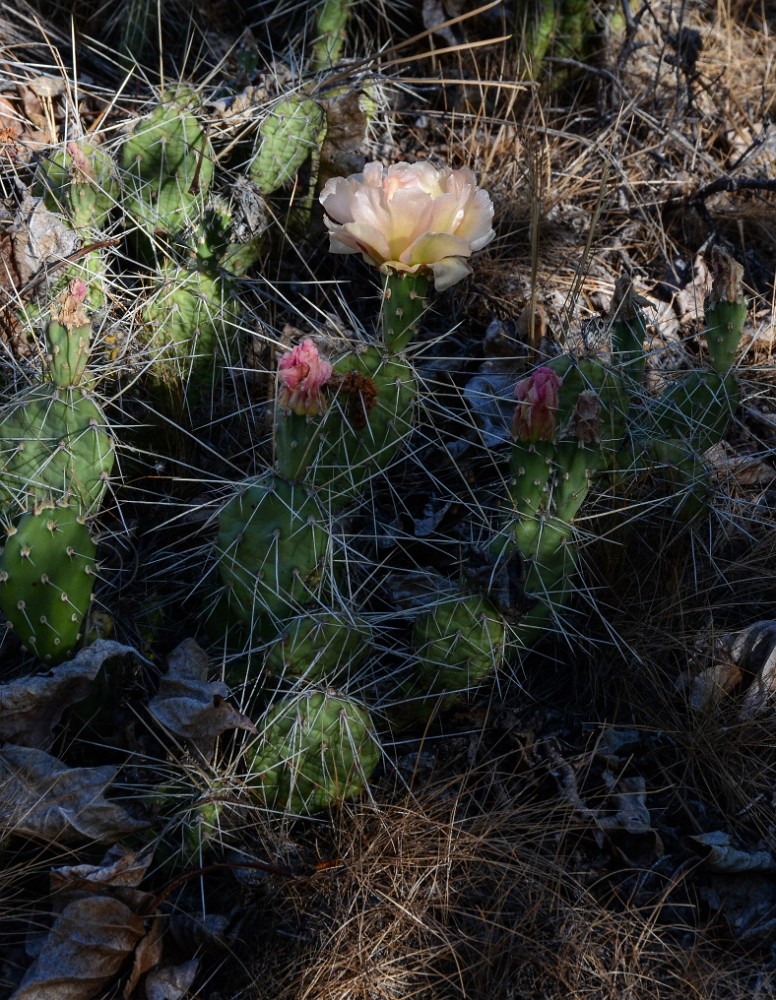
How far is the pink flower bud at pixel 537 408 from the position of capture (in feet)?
A: 4.83

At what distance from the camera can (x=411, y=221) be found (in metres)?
1.52

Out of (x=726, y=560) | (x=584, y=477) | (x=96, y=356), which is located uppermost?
(x=584, y=477)

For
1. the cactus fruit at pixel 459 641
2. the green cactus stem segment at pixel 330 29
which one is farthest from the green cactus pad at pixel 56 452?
the green cactus stem segment at pixel 330 29

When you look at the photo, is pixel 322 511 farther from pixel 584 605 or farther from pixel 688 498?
pixel 688 498

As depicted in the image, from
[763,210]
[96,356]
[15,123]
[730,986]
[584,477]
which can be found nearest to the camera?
[730,986]

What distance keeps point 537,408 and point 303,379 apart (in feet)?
1.14

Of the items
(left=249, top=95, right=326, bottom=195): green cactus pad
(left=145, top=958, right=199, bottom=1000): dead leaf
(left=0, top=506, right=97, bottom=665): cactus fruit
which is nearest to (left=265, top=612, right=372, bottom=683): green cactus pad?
(left=0, top=506, right=97, bottom=665): cactus fruit

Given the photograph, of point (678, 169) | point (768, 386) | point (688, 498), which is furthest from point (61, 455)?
point (678, 169)

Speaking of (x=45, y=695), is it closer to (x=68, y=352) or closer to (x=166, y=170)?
(x=68, y=352)

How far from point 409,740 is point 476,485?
671 millimetres

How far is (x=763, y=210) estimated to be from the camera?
2.61 metres

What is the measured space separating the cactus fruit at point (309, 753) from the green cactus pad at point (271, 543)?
0.17 metres

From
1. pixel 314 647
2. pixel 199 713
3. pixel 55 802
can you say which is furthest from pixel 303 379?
pixel 55 802

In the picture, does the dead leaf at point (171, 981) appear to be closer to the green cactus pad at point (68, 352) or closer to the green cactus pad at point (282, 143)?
the green cactus pad at point (68, 352)
